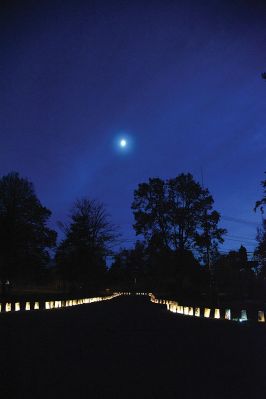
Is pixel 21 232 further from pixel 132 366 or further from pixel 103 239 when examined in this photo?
pixel 132 366

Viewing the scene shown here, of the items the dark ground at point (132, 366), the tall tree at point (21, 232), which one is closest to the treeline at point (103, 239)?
the tall tree at point (21, 232)

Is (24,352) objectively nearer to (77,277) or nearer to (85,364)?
(85,364)

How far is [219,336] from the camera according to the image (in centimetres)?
1499

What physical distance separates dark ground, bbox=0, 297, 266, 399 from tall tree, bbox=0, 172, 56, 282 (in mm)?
38575

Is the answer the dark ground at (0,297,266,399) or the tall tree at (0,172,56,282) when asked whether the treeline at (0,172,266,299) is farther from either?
the dark ground at (0,297,266,399)

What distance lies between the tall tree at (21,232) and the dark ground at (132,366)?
127 ft

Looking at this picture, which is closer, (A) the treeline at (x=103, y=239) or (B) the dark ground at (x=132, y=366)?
(B) the dark ground at (x=132, y=366)

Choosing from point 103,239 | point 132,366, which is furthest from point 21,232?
point 132,366

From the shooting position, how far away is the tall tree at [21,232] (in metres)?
52.1

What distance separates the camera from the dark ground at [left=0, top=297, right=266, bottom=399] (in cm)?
688

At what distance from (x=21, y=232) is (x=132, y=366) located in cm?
4628

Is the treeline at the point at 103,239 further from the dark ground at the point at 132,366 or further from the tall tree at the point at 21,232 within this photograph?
the dark ground at the point at 132,366

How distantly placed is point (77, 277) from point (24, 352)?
6551 centimetres

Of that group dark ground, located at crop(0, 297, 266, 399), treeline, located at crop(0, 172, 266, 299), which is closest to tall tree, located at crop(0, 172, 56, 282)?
treeline, located at crop(0, 172, 266, 299)
